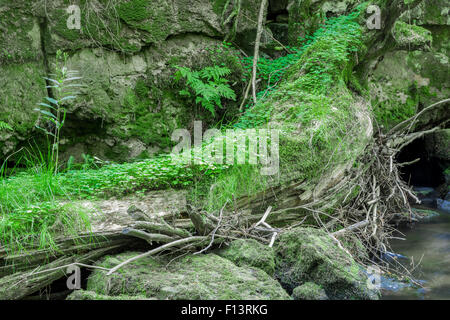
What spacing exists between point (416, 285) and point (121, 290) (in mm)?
3080

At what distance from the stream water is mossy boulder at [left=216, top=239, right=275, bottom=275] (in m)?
1.38

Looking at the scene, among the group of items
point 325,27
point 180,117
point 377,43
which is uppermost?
point 325,27

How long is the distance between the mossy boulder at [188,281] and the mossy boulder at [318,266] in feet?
1.43

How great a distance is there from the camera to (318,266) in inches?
132

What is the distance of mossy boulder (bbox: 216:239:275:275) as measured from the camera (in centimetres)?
332

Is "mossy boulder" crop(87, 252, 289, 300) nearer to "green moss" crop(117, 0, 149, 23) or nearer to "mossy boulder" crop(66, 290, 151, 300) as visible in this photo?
"mossy boulder" crop(66, 290, 151, 300)

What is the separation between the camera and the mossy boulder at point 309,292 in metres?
3.15

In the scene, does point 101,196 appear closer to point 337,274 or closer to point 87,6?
point 337,274
